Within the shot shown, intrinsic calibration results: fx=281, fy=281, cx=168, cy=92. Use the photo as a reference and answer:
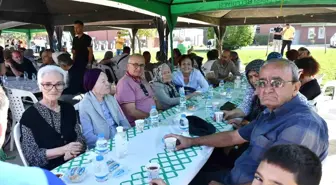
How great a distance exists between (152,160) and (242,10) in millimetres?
8717

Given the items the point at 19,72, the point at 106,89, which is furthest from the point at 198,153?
the point at 19,72

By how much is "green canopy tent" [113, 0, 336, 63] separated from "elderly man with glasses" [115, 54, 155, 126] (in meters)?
1.59

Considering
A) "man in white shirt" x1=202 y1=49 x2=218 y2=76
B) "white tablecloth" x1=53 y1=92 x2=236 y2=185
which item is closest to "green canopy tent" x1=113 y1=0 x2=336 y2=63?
"man in white shirt" x1=202 y1=49 x2=218 y2=76

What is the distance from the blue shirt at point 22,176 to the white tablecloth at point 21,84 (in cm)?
426

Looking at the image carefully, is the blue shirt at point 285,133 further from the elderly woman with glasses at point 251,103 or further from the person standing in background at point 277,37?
the person standing in background at point 277,37

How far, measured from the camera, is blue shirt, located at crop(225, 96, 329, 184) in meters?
1.56

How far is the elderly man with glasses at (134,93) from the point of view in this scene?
130 inches

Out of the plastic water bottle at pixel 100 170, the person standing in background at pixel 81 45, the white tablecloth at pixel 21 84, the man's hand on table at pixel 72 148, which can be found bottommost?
the man's hand on table at pixel 72 148

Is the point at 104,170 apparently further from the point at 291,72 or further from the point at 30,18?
the point at 30,18

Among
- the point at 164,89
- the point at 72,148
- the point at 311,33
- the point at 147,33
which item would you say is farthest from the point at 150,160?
the point at 311,33

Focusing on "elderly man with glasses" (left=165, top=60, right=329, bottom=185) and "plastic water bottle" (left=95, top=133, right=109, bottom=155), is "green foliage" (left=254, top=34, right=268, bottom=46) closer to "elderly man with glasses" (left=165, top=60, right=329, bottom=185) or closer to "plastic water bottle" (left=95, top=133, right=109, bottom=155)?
"elderly man with glasses" (left=165, top=60, right=329, bottom=185)

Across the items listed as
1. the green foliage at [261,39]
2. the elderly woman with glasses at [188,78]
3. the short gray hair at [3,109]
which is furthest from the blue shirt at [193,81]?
the green foliage at [261,39]

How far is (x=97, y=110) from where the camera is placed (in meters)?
2.54

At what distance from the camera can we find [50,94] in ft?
7.32
